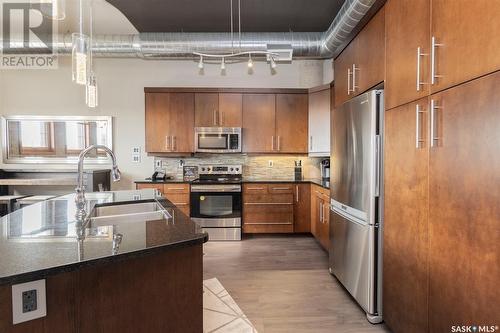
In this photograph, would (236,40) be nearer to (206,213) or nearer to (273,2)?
(273,2)

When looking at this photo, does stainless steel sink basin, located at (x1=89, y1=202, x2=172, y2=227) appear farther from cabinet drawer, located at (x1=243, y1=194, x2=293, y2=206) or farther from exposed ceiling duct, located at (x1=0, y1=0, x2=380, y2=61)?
exposed ceiling duct, located at (x1=0, y1=0, x2=380, y2=61)

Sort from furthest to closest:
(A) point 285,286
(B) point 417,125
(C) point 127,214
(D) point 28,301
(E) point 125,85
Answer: (E) point 125,85, (A) point 285,286, (C) point 127,214, (B) point 417,125, (D) point 28,301

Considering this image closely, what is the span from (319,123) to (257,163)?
129cm

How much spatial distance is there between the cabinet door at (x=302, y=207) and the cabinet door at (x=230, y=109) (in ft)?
4.71

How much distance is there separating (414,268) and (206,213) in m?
3.04

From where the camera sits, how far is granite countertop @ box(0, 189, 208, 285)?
882 millimetres

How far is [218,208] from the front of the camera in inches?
166

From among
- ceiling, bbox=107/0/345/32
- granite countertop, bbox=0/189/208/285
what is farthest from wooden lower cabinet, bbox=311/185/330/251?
granite countertop, bbox=0/189/208/285

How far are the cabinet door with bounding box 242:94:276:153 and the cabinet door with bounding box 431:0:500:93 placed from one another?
3076 mm

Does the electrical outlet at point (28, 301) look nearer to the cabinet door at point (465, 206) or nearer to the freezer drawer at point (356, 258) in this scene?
the cabinet door at point (465, 206)

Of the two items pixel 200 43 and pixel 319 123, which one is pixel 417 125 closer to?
pixel 319 123

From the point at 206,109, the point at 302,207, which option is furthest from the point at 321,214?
the point at 206,109

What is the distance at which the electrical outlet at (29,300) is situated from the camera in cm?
87

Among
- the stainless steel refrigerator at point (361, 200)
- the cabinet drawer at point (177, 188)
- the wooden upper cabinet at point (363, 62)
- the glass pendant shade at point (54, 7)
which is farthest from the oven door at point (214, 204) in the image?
the glass pendant shade at point (54, 7)
